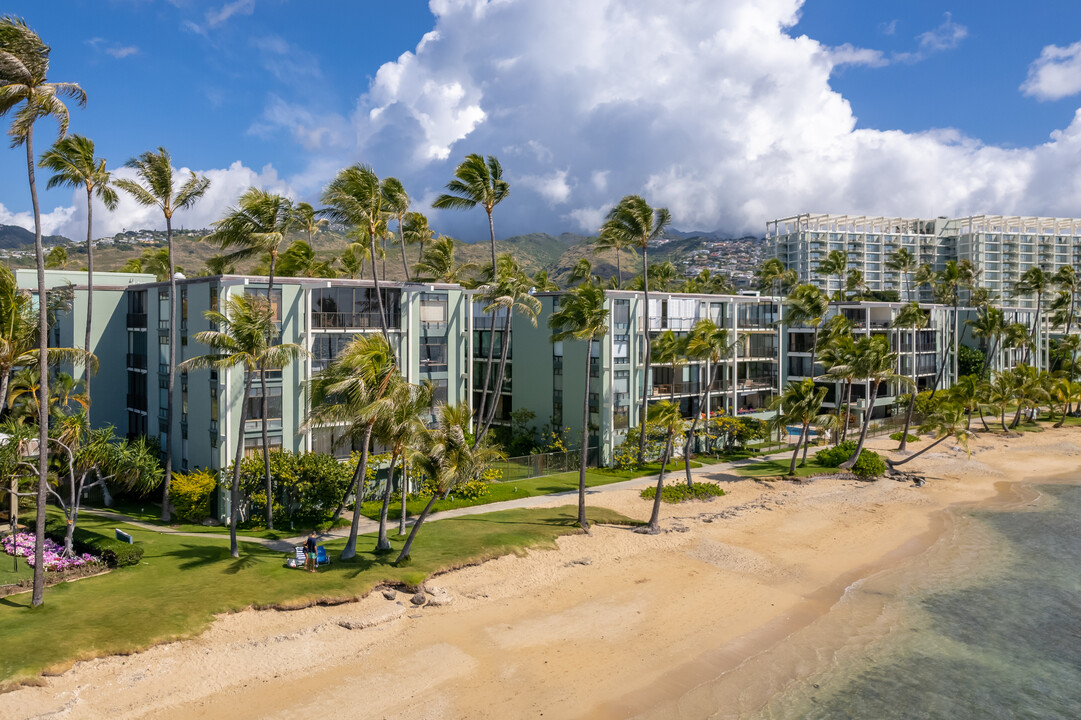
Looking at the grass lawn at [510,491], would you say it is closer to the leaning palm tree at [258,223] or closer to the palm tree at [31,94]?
the leaning palm tree at [258,223]

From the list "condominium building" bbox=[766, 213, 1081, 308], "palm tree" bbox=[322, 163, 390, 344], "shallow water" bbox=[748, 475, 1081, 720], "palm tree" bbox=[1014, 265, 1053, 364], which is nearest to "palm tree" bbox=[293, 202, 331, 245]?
"palm tree" bbox=[322, 163, 390, 344]

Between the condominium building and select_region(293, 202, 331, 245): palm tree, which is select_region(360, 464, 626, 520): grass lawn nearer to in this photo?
select_region(293, 202, 331, 245): palm tree

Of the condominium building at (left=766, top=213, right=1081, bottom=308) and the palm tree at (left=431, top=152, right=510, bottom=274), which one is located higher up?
the condominium building at (left=766, top=213, right=1081, bottom=308)

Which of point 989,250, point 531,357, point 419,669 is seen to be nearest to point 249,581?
point 419,669

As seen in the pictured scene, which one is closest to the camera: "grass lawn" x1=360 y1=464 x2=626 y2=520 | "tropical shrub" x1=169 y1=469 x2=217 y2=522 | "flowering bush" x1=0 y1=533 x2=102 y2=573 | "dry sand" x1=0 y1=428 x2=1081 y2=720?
"dry sand" x1=0 y1=428 x2=1081 y2=720

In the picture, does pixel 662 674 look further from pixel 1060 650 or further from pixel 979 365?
pixel 979 365
